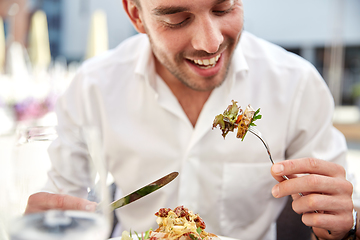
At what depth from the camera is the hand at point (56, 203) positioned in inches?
18.8

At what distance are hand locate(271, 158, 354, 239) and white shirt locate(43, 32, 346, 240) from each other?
51 cm

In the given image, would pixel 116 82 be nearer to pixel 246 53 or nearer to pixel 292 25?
pixel 246 53

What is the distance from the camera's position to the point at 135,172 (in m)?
1.51

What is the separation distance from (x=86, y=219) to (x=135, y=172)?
1.04 metres

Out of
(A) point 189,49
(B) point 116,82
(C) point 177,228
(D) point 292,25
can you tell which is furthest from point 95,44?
(C) point 177,228

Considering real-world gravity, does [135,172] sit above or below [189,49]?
below

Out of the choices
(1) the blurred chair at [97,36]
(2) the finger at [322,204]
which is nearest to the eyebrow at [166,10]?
(2) the finger at [322,204]

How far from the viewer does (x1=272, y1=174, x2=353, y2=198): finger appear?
0.85 m

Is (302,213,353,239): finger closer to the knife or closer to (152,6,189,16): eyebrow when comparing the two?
the knife

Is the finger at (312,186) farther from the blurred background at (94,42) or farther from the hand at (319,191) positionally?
the blurred background at (94,42)

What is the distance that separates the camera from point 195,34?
1.12 meters

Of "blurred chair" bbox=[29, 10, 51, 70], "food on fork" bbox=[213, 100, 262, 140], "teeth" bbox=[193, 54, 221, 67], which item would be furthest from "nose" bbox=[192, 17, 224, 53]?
"blurred chair" bbox=[29, 10, 51, 70]

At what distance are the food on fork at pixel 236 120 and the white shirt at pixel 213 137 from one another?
0.61 metres

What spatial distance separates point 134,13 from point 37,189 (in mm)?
1024
